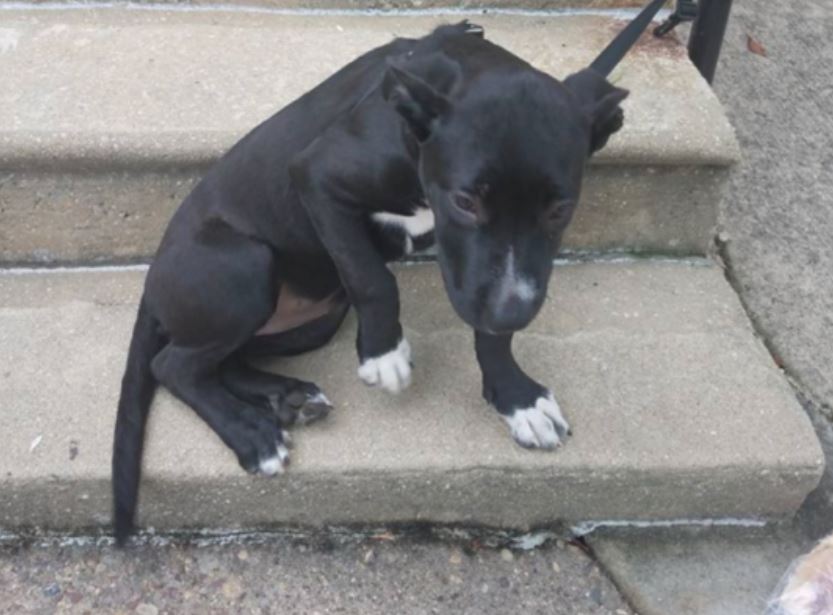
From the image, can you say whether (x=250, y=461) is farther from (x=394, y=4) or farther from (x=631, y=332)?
(x=394, y=4)

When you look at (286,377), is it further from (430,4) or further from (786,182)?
(786,182)

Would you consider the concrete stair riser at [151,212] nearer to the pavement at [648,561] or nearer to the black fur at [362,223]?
the pavement at [648,561]

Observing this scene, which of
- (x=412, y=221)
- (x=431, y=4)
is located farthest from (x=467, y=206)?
(x=431, y=4)

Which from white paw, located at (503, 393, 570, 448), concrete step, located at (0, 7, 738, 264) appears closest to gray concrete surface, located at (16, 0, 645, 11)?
concrete step, located at (0, 7, 738, 264)

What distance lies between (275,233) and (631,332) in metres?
0.99

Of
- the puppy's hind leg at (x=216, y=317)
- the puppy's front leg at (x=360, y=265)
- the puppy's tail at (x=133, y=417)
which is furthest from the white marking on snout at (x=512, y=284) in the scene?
the puppy's tail at (x=133, y=417)

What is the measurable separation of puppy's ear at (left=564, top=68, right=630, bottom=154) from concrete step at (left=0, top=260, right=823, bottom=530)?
0.78 metres

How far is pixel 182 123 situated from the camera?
9.87 feet

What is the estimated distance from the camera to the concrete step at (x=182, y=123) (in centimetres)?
298

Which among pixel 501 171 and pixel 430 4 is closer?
pixel 501 171

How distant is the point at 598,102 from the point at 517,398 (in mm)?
771

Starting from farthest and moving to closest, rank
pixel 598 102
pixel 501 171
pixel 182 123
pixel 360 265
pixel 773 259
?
1. pixel 773 259
2. pixel 182 123
3. pixel 360 265
4. pixel 598 102
5. pixel 501 171

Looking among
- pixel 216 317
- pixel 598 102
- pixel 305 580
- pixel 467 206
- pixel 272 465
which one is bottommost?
pixel 305 580

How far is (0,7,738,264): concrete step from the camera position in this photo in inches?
117
